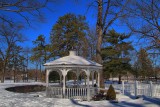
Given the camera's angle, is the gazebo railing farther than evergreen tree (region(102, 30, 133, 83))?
No

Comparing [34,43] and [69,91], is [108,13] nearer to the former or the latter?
[69,91]

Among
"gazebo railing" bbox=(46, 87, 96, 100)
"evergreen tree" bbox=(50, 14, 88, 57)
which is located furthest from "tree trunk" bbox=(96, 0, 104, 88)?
"evergreen tree" bbox=(50, 14, 88, 57)

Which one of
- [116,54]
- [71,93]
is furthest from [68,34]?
[71,93]

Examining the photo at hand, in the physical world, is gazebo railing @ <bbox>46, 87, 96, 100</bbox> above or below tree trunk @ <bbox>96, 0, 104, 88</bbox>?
below

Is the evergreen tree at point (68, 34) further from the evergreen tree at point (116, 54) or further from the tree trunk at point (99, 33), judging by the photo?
the tree trunk at point (99, 33)

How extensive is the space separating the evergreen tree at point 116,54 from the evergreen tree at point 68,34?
6408 mm

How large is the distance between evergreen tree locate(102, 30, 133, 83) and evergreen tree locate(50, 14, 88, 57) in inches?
252

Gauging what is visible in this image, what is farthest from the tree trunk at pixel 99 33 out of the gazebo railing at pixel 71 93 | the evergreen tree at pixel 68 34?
the evergreen tree at pixel 68 34

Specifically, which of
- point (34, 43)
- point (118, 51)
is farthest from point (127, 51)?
point (34, 43)

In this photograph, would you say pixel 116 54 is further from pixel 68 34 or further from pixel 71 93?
pixel 71 93

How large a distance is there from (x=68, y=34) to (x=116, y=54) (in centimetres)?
1099

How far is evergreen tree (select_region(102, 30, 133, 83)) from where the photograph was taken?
4338cm

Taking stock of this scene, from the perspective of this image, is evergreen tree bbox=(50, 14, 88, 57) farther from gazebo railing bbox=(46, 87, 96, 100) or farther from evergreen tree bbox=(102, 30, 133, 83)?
gazebo railing bbox=(46, 87, 96, 100)

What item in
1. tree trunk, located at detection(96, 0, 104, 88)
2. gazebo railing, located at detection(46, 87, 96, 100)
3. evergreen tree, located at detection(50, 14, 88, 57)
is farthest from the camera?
evergreen tree, located at detection(50, 14, 88, 57)
